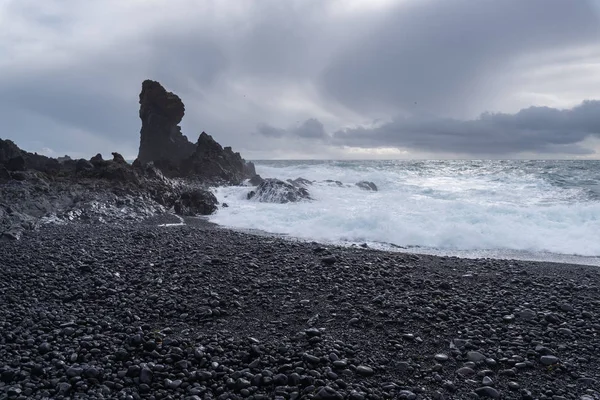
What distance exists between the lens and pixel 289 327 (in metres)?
5.97

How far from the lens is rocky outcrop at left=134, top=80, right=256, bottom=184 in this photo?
1426 inches

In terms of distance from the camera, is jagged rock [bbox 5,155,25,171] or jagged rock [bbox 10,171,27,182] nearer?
jagged rock [bbox 10,171,27,182]

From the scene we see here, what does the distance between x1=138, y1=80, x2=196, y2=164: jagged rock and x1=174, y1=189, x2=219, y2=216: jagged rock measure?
856 inches

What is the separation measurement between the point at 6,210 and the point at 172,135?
31.4m

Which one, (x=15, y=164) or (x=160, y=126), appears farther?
(x=160, y=126)

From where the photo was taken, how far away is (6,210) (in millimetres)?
14000

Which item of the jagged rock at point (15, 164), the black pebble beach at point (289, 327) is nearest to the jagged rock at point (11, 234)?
the black pebble beach at point (289, 327)

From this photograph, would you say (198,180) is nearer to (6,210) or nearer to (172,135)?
(172,135)

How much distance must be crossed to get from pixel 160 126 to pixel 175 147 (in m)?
2.72

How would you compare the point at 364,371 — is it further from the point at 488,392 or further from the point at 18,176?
the point at 18,176

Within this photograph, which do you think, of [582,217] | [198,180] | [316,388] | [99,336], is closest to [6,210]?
[99,336]

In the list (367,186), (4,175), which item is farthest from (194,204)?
(367,186)

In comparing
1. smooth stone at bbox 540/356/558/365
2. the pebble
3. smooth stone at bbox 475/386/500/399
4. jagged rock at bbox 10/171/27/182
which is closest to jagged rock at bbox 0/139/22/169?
jagged rock at bbox 10/171/27/182

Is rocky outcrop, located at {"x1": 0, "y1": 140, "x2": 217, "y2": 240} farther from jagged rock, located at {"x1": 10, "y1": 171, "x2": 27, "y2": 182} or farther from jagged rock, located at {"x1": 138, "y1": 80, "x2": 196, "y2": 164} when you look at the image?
jagged rock, located at {"x1": 138, "y1": 80, "x2": 196, "y2": 164}
